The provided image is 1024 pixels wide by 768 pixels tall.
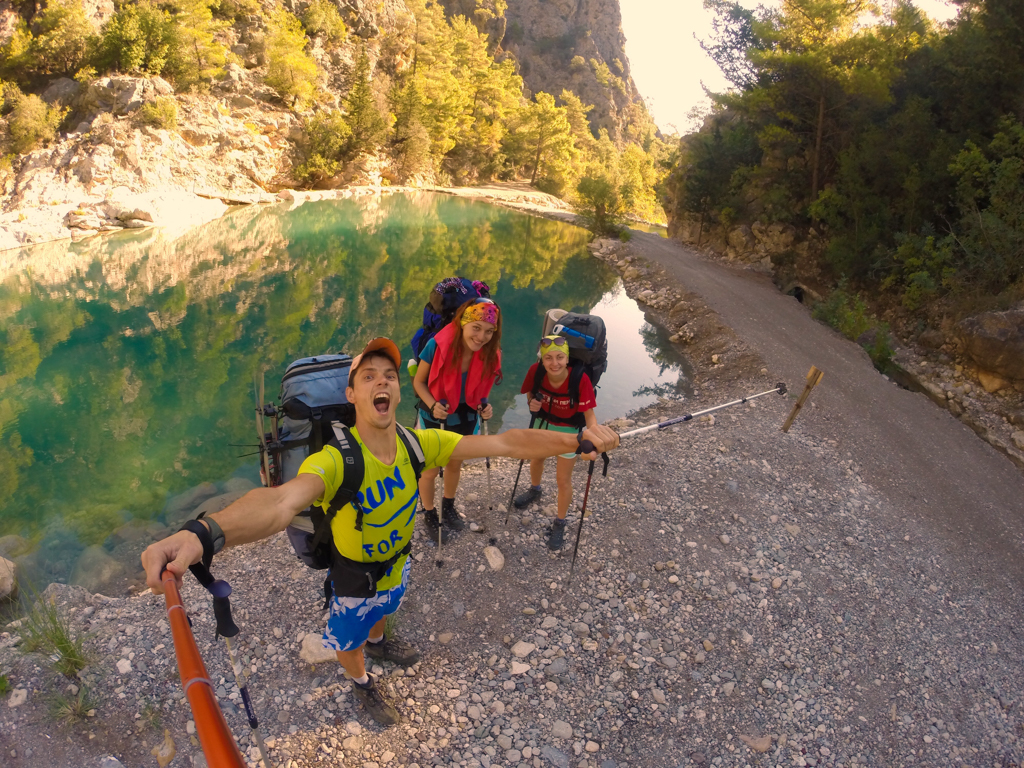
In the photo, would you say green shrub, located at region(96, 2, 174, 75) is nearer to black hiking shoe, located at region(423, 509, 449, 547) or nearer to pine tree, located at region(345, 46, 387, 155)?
pine tree, located at region(345, 46, 387, 155)

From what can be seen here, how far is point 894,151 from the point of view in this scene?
15.1 metres

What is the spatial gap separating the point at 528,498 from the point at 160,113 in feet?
112

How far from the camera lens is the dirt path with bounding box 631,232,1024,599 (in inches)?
259

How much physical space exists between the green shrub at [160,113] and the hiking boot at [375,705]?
35179 millimetres

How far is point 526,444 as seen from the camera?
8.69 ft

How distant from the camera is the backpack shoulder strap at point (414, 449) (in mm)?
2629

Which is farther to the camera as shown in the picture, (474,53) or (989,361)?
(474,53)

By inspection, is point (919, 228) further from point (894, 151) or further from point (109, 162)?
point (109, 162)

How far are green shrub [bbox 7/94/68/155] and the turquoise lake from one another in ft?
26.6

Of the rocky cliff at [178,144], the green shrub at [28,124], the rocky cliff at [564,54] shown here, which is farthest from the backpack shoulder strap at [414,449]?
the rocky cliff at [564,54]

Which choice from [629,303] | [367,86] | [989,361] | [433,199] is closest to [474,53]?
[367,86]

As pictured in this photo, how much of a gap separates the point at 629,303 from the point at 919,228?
808cm

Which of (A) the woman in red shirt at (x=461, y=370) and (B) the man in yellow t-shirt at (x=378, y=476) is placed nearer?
(B) the man in yellow t-shirt at (x=378, y=476)

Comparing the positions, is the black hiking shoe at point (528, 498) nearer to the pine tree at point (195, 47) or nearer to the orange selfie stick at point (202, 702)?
the orange selfie stick at point (202, 702)
